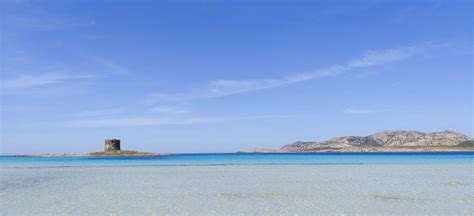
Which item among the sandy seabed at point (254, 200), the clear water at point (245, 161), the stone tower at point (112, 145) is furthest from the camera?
the stone tower at point (112, 145)

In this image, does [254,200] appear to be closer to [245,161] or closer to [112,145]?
[245,161]

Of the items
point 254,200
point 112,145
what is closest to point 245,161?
point 254,200

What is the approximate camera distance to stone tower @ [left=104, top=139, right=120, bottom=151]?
166 m

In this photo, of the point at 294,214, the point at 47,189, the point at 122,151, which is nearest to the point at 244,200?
the point at 294,214

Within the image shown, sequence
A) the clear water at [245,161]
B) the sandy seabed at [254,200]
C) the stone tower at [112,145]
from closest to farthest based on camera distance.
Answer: the sandy seabed at [254,200], the clear water at [245,161], the stone tower at [112,145]

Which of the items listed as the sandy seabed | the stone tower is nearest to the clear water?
the sandy seabed

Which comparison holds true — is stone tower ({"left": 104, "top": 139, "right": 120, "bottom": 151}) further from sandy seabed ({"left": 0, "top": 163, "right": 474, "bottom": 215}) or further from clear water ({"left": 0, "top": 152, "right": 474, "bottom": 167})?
sandy seabed ({"left": 0, "top": 163, "right": 474, "bottom": 215})

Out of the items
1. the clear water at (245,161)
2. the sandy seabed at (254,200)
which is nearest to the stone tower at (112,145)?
the clear water at (245,161)

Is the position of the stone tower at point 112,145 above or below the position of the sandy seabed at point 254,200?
above

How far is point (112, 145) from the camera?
167m

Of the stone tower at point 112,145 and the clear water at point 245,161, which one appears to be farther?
the stone tower at point 112,145

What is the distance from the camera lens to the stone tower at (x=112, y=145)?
16625 centimetres

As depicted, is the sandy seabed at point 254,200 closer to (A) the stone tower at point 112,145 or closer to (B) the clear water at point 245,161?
(B) the clear water at point 245,161

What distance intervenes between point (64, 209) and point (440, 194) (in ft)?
65.1
